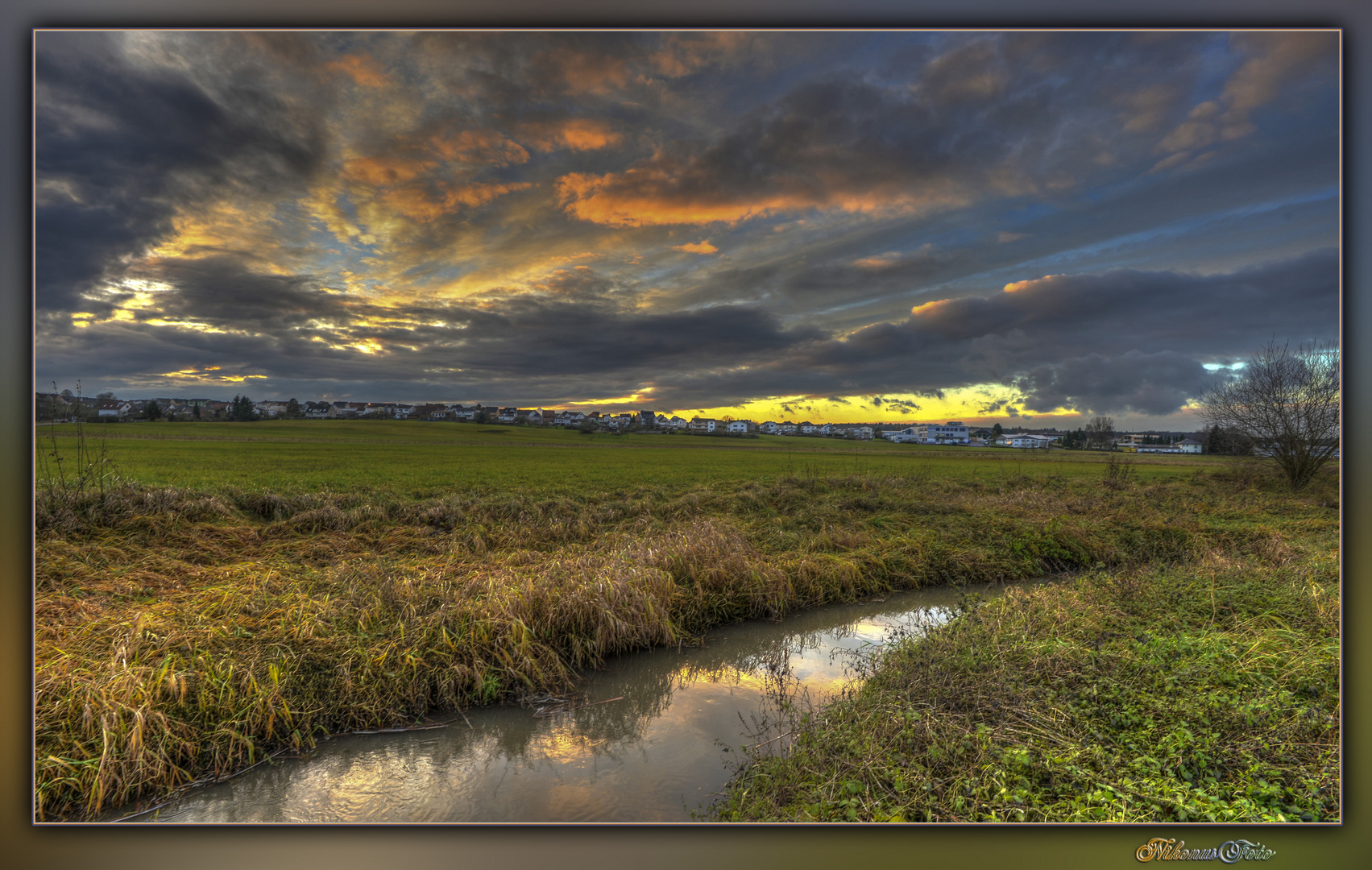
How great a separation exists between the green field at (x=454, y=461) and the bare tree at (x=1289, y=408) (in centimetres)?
205

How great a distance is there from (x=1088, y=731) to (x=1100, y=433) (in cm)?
1151

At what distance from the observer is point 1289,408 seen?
9.23 meters

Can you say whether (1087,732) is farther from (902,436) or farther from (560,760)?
(902,436)

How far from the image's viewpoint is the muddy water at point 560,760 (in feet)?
13.8

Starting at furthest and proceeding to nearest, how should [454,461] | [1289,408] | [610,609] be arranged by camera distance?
[454,461], [1289,408], [610,609]

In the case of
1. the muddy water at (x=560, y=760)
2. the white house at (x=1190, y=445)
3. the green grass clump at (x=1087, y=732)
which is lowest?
the muddy water at (x=560, y=760)

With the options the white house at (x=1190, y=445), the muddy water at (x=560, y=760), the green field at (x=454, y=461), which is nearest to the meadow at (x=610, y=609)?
the muddy water at (x=560, y=760)

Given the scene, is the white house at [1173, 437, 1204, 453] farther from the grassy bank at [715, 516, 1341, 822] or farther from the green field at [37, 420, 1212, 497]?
the grassy bank at [715, 516, 1341, 822]

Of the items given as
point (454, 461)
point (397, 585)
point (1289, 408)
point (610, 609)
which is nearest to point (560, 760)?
point (610, 609)

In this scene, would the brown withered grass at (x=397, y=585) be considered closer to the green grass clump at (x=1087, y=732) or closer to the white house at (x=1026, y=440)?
the white house at (x=1026, y=440)

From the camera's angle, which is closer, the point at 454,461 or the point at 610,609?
the point at 610,609

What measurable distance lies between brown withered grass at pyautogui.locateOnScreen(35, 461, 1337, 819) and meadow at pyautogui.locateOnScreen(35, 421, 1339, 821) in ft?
0.14

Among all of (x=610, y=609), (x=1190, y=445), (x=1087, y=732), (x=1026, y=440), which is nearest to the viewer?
(x=1087, y=732)

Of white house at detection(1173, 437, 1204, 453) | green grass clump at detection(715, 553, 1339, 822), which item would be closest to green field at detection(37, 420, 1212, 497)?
white house at detection(1173, 437, 1204, 453)
